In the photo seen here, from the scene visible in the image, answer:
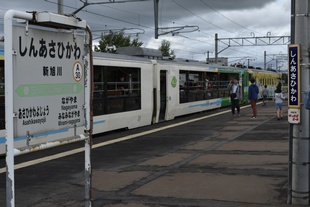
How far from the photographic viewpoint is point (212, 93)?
79.7 ft

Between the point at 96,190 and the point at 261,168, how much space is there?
3300mm

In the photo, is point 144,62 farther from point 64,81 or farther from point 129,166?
point 64,81

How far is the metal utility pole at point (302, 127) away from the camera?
5.43 meters

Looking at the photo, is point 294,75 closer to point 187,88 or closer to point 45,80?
point 45,80

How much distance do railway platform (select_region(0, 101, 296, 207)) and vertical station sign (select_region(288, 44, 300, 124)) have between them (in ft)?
4.17

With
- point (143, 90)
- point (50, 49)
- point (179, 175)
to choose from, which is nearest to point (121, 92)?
point (143, 90)

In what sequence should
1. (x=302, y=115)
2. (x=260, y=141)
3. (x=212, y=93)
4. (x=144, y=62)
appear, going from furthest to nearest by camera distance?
(x=212, y=93) < (x=144, y=62) < (x=260, y=141) < (x=302, y=115)

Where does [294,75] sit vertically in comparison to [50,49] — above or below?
below

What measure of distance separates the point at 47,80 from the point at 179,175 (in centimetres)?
422

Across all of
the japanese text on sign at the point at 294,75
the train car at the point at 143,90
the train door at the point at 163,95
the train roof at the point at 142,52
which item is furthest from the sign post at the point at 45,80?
the train door at the point at 163,95

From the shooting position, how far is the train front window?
1294 cm

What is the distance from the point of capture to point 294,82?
213 inches

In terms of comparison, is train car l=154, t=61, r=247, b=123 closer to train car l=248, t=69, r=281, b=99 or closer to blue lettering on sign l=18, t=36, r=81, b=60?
train car l=248, t=69, r=281, b=99

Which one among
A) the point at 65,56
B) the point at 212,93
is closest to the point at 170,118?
the point at 212,93
